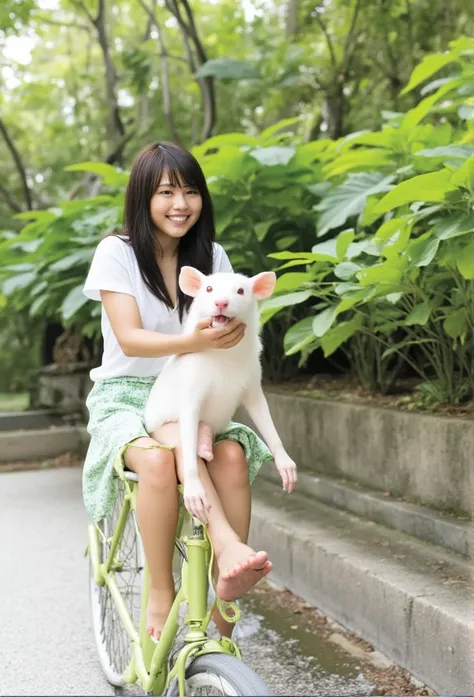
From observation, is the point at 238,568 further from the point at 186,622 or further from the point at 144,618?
the point at 144,618

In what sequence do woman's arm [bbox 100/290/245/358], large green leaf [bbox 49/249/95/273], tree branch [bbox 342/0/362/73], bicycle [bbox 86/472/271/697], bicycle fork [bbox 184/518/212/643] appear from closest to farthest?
1. bicycle [bbox 86/472/271/697]
2. bicycle fork [bbox 184/518/212/643]
3. woman's arm [bbox 100/290/245/358]
4. large green leaf [bbox 49/249/95/273]
5. tree branch [bbox 342/0/362/73]

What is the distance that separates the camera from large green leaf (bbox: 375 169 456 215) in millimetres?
2779

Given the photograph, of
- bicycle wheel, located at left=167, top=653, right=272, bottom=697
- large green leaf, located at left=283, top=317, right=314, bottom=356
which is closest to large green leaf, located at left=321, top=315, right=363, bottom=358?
large green leaf, located at left=283, top=317, right=314, bottom=356

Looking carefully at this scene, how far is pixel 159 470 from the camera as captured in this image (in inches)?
81.9

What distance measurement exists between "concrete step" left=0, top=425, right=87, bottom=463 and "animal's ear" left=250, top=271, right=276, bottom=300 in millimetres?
5219

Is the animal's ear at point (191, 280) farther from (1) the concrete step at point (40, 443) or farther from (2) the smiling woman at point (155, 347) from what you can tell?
(1) the concrete step at point (40, 443)

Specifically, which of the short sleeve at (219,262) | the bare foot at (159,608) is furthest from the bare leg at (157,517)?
the short sleeve at (219,262)

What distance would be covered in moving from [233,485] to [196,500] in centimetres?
24

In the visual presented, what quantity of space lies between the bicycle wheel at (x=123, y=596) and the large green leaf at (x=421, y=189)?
1.38 metres

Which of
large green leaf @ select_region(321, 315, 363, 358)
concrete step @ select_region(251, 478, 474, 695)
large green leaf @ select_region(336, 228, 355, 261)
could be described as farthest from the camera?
large green leaf @ select_region(321, 315, 363, 358)

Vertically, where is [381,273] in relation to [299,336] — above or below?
above

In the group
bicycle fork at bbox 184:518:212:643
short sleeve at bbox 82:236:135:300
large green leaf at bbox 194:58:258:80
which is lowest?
bicycle fork at bbox 184:518:212:643

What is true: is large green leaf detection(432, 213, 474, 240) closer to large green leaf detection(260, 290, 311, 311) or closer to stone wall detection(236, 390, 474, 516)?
large green leaf detection(260, 290, 311, 311)

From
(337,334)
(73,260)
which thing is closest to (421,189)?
(337,334)
